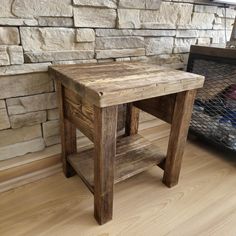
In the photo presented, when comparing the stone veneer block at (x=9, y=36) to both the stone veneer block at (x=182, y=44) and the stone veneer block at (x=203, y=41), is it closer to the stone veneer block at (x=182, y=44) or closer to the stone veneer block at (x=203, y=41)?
the stone veneer block at (x=182, y=44)

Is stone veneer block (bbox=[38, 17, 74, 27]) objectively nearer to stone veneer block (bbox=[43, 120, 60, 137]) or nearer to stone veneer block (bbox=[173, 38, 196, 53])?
stone veneer block (bbox=[43, 120, 60, 137])

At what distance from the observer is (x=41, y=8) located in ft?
2.76

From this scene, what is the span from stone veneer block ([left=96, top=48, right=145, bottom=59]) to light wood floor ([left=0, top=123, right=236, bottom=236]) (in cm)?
60

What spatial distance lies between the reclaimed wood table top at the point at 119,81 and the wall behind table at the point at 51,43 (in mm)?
107

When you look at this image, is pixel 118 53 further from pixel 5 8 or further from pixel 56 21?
pixel 5 8

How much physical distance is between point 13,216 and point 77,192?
0.85 ft

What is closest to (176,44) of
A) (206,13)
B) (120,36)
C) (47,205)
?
(206,13)

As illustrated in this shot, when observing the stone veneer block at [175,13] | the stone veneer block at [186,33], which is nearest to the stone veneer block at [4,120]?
the stone veneer block at [175,13]

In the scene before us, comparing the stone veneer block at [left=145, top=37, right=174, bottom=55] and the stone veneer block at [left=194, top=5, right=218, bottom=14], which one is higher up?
the stone veneer block at [left=194, top=5, right=218, bottom=14]

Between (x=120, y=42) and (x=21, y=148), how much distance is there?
67 centimetres

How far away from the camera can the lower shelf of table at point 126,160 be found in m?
0.90

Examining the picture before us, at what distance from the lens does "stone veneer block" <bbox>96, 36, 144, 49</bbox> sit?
40.4 inches

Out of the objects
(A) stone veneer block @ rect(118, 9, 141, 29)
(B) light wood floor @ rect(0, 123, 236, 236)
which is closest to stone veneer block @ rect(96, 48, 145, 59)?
(A) stone veneer block @ rect(118, 9, 141, 29)

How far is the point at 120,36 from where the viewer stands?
3.48 ft
